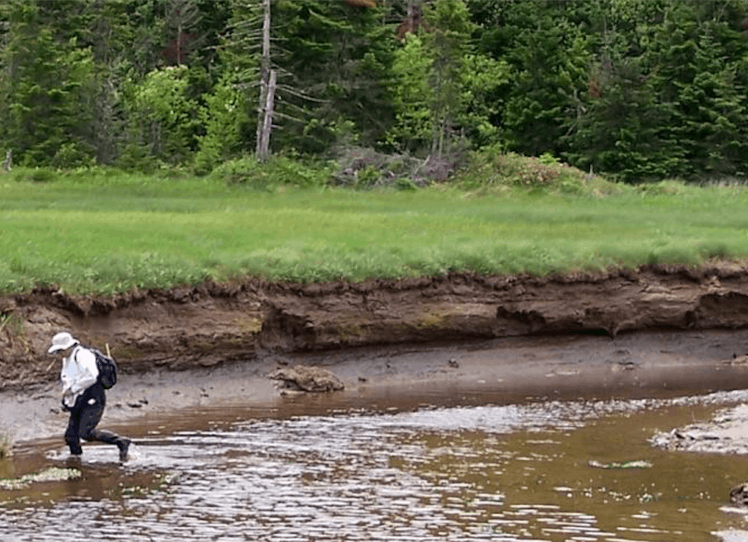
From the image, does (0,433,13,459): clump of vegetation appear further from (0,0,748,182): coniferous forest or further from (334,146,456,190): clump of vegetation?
(0,0,748,182): coniferous forest

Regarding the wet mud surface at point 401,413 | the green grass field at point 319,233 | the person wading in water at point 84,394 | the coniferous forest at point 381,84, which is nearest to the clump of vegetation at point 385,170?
the coniferous forest at point 381,84

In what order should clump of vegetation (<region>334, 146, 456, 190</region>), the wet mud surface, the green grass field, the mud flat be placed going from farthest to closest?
clump of vegetation (<region>334, 146, 456, 190</region>) < the green grass field < the mud flat < the wet mud surface

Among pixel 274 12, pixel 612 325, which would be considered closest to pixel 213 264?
pixel 612 325

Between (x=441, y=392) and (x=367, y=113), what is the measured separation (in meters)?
28.2

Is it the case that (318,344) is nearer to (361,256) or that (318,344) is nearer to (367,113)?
(361,256)

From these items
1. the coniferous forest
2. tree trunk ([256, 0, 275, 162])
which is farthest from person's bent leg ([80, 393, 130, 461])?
the coniferous forest

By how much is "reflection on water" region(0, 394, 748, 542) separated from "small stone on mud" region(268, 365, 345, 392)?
1.86m

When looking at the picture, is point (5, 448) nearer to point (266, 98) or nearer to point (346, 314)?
point (346, 314)

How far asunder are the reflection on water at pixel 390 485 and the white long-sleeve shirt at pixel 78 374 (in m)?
0.86

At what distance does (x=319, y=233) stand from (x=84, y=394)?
37.4 feet

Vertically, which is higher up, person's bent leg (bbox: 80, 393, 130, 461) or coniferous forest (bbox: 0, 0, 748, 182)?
coniferous forest (bbox: 0, 0, 748, 182)

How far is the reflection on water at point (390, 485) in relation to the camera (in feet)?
42.4

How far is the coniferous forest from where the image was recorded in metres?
45.9

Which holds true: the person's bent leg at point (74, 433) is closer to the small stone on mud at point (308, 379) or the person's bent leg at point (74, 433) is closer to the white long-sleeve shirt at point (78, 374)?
the white long-sleeve shirt at point (78, 374)
